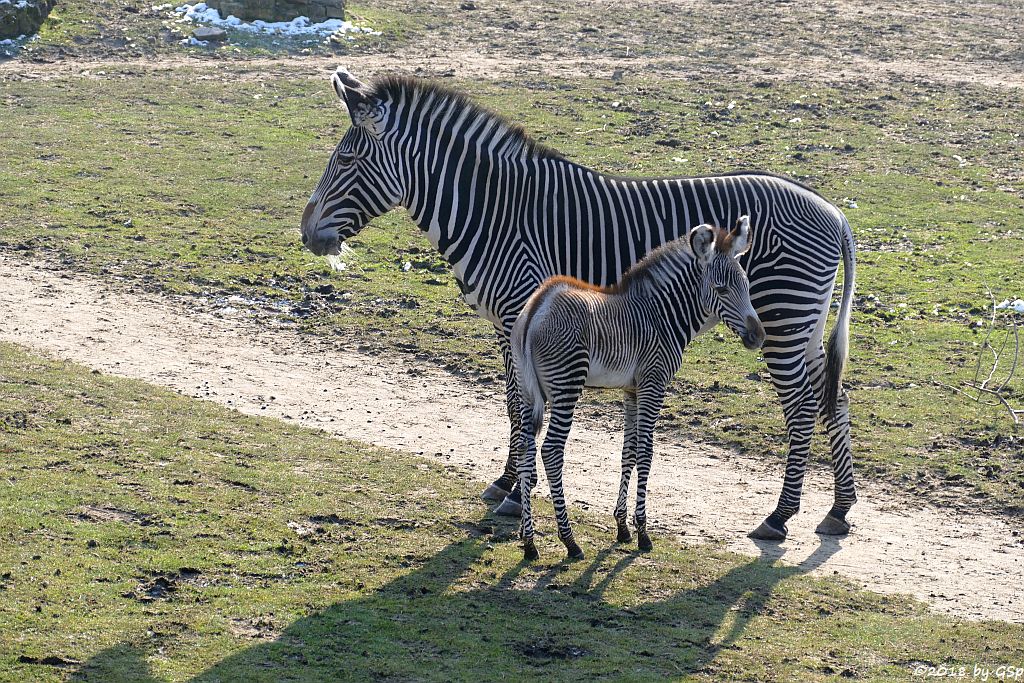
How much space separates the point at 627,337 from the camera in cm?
868

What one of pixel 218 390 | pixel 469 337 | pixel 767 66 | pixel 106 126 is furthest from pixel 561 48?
pixel 218 390

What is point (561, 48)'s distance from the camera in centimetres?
2720

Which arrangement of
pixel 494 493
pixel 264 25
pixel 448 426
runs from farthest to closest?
pixel 264 25, pixel 448 426, pixel 494 493

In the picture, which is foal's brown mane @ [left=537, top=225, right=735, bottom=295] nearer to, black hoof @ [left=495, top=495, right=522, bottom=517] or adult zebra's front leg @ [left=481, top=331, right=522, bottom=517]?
adult zebra's front leg @ [left=481, top=331, right=522, bottom=517]

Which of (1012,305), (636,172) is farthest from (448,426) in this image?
(636,172)

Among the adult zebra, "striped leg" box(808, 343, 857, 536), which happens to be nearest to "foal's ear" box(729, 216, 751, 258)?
the adult zebra

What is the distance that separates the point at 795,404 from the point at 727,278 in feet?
5.41

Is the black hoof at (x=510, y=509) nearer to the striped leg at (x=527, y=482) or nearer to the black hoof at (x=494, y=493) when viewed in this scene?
the black hoof at (x=494, y=493)

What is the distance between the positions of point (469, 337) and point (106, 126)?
10282 mm

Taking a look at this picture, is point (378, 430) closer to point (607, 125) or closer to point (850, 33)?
point (607, 125)

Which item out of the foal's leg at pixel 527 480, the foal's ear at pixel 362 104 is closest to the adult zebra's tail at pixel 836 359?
the foal's leg at pixel 527 480

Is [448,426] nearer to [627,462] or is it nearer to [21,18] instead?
[627,462]

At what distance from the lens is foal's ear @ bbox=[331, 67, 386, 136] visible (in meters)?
9.61

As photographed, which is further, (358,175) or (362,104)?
(358,175)
